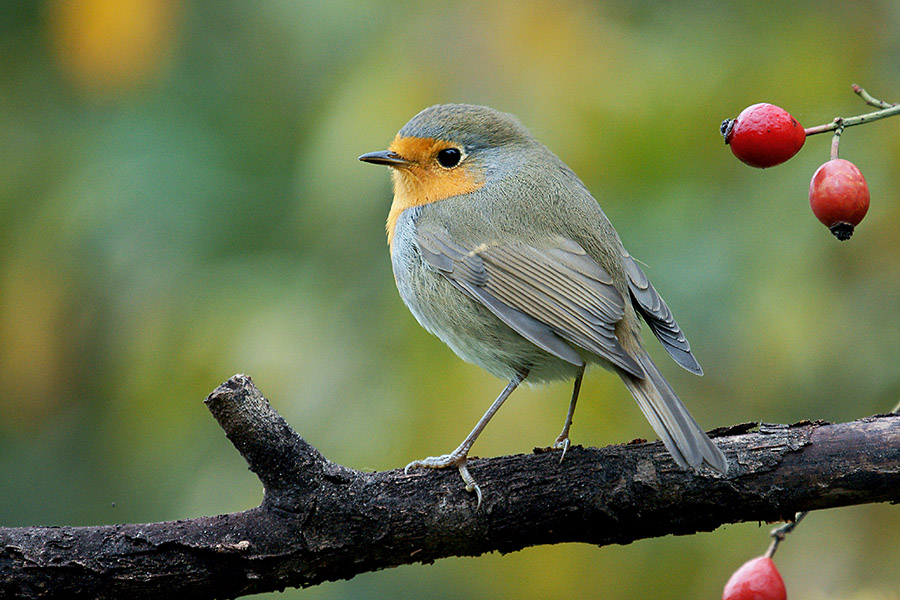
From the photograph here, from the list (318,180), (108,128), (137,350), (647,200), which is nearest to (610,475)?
(647,200)

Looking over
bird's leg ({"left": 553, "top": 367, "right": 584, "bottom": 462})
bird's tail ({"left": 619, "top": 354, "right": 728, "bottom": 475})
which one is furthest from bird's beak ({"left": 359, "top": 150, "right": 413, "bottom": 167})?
bird's tail ({"left": 619, "top": 354, "right": 728, "bottom": 475})

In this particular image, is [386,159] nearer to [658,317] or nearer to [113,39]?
[658,317]

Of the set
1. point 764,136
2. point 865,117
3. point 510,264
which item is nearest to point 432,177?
point 510,264

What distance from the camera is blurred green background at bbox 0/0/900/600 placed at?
10.6 feet

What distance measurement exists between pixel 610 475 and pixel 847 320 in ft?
3.38

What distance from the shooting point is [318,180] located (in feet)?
11.5

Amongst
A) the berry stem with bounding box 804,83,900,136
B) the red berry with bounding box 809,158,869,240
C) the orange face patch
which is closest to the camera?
the berry stem with bounding box 804,83,900,136

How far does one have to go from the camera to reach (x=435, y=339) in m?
3.43

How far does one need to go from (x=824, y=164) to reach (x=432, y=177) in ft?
5.61

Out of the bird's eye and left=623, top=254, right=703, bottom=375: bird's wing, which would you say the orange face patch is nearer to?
the bird's eye

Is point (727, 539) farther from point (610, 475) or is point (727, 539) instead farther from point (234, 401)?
point (234, 401)

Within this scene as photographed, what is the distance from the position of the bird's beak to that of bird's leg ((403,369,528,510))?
0.89 m

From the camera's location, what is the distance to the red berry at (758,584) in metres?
2.56

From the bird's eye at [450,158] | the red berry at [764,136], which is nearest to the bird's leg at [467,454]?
the bird's eye at [450,158]
